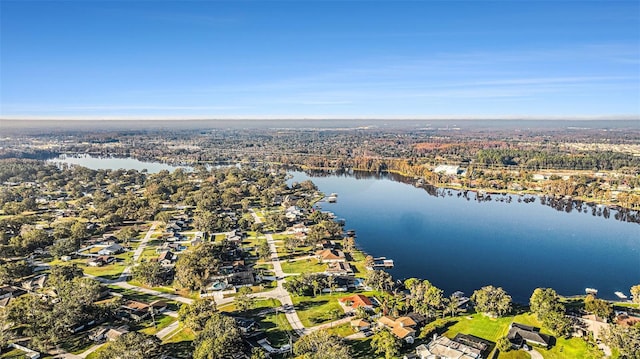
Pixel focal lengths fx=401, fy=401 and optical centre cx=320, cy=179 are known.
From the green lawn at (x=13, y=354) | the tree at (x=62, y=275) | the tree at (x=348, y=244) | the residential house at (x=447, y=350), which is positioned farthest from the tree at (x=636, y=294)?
the tree at (x=62, y=275)

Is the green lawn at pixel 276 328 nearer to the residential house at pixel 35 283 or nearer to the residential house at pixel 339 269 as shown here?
the residential house at pixel 339 269

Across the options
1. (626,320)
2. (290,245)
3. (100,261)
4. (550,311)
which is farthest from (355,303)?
(100,261)

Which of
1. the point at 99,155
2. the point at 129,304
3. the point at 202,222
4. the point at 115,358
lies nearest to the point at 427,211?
the point at 202,222

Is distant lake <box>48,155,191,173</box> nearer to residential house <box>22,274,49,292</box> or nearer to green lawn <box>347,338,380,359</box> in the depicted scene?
residential house <box>22,274,49,292</box>

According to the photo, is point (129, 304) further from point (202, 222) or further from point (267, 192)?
point (267, 192)

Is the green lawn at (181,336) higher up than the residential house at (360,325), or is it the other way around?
the residential house at (360,325)

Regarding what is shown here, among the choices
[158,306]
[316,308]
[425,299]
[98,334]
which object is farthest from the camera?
[316,308]

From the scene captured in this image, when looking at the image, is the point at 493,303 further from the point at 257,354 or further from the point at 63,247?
the point at 63,247
